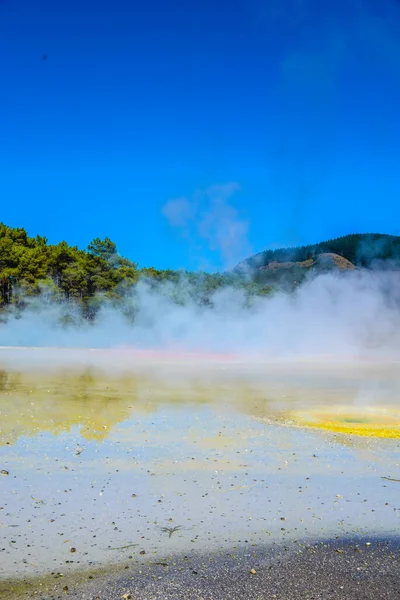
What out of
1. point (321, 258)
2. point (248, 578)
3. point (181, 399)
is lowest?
point (248, 578)

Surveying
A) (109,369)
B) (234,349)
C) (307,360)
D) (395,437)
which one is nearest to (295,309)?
(234,349)

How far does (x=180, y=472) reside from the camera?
28.3 feet

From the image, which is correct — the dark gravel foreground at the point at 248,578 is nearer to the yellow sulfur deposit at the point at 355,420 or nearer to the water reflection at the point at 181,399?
the water reflection at the point at 181,399

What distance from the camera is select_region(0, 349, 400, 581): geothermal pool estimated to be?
621 cm

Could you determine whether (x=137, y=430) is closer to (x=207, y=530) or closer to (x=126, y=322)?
(x=207, y=530)

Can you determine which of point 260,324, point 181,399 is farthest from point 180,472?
point 260,324

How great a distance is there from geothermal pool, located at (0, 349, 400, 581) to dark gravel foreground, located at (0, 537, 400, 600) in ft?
0.88

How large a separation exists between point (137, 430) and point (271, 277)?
236 feet

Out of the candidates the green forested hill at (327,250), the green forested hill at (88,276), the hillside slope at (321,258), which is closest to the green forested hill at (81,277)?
the green forested hill at (88,276)

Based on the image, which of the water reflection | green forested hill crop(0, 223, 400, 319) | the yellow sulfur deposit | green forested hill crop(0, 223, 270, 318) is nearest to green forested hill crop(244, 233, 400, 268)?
green forested hill crop(0, 223, 400, 319)

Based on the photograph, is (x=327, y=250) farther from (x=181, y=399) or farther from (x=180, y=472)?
(x=180, y=472)

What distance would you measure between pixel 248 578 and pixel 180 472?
11.3ft

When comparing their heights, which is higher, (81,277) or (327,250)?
(327,250)

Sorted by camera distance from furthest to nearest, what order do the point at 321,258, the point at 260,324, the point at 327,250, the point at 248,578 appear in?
the point at 327,250 → the point at 321,258 → the point at 260,324 → the point at 248,578
